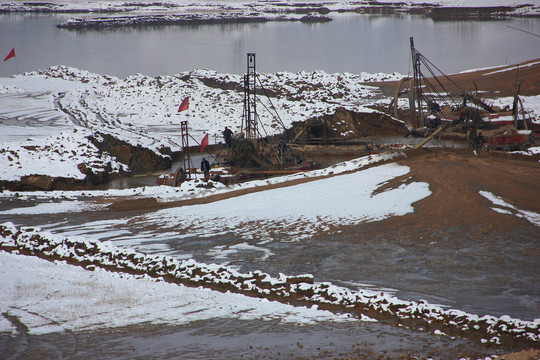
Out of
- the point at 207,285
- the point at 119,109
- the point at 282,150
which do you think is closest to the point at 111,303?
the point at 207,285

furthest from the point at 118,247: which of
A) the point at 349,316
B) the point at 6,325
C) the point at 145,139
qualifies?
the point at 145,139

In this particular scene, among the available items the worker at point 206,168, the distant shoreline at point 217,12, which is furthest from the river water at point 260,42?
the worker at point 206,168

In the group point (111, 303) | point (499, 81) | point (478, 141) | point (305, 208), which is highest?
point (499, 81)

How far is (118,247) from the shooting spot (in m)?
13.8

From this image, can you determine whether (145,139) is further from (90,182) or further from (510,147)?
(510,147)

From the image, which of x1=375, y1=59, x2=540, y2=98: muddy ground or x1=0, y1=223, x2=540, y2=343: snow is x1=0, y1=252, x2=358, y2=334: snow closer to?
x1=0, y1=223, x2=540, y2=343: snow

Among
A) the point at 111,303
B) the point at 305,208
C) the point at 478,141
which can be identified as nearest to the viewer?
the point at 111,303

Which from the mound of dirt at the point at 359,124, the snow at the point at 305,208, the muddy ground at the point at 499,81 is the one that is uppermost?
the muddy ground at the point at 499,81

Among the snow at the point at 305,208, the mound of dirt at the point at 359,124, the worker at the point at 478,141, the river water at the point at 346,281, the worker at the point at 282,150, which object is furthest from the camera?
the mound of dirt at the point at 359,124

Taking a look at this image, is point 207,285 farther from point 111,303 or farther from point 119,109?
point 119,109

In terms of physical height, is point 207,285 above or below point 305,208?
below

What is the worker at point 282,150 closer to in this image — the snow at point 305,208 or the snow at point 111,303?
the snow at point 305,208

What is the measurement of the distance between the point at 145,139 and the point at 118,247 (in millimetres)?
18898

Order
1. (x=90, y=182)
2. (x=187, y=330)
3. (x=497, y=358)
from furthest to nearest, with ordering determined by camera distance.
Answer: (x=90, y=182) → (x=187, y=330) → (x=497, y=358)
